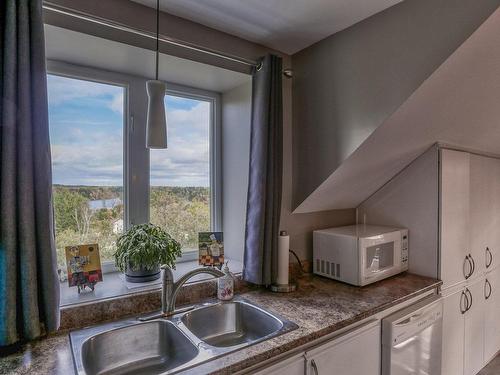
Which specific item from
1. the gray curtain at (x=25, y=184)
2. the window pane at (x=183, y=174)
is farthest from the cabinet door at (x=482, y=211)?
the gray curtain at (x=25, y=184)

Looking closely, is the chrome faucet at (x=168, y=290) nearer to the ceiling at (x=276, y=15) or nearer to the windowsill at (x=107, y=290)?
the windowsill at (x=107, y=290)

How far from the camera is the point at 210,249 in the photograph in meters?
1.79

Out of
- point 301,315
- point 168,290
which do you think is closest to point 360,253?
point 301,315

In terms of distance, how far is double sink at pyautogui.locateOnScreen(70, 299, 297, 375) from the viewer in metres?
1.18

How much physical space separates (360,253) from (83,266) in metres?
1.44

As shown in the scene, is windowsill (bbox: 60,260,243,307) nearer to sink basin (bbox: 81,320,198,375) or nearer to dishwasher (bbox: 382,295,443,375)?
sink basin (bbox: 81,320,198,375)

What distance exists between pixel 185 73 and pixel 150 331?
1340 millimetres

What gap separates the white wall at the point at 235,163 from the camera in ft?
6.49

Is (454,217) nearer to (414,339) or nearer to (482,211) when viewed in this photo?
(482,211)

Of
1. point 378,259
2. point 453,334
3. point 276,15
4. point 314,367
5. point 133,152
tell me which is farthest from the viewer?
point 453,334

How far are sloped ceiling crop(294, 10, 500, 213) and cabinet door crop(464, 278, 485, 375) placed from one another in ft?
3.30

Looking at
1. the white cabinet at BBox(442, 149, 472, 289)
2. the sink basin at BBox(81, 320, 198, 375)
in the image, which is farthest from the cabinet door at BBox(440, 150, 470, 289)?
the sink basin at BBox(81, 320, 198, 375)

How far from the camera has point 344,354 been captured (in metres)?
1.39

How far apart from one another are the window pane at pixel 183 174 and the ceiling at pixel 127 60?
18 centimetres
